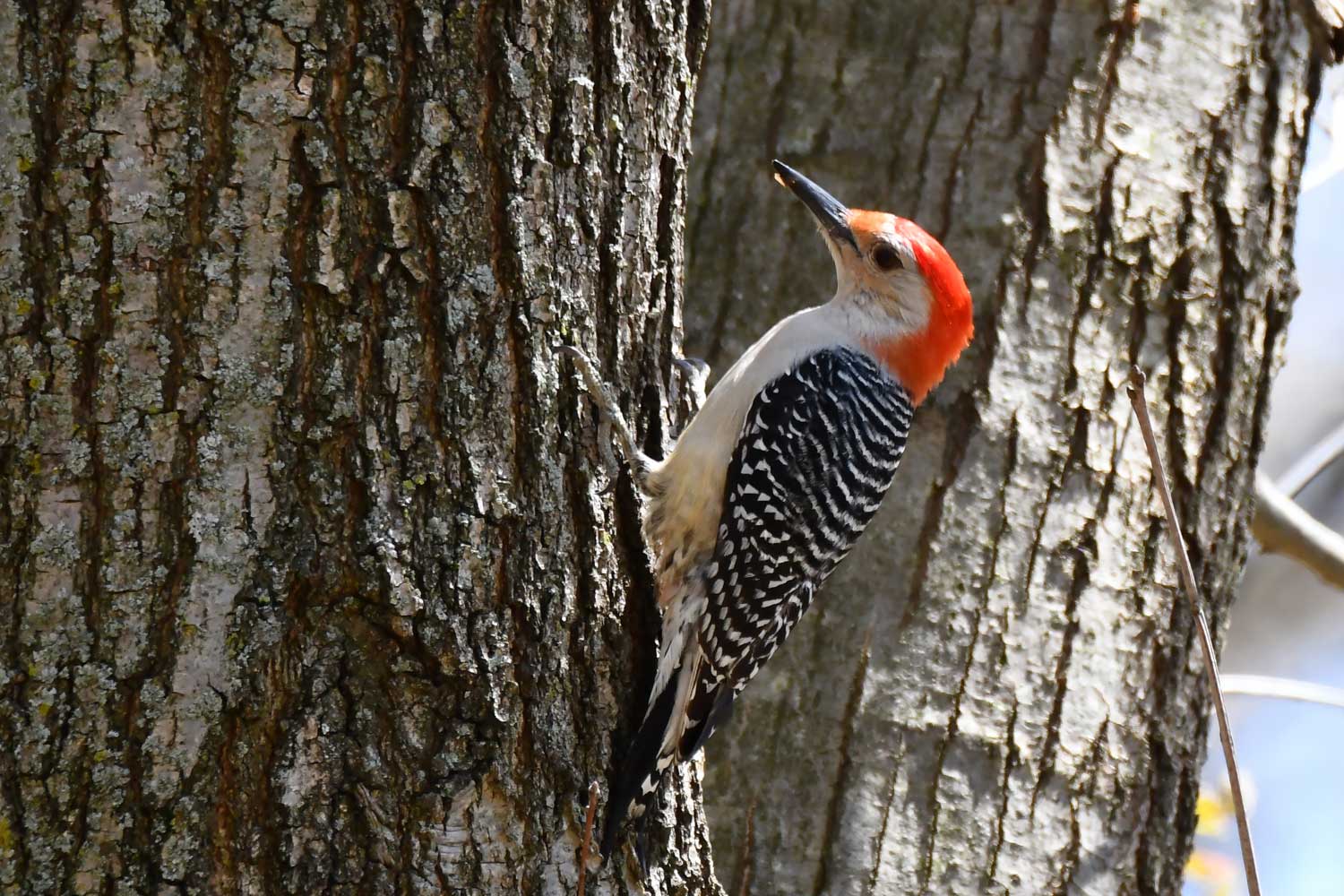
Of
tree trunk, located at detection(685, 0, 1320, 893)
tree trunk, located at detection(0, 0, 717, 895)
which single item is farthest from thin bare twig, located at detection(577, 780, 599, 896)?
tree trunk, located at detection(685, 0, 1320, 893)

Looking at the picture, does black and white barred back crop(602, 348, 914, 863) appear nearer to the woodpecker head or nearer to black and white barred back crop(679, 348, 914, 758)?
black and white barred back crop(679, 348, 914, 758)

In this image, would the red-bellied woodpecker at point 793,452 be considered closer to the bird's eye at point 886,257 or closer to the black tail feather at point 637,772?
the bird's eye at point 886,257

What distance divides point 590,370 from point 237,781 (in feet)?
3.31

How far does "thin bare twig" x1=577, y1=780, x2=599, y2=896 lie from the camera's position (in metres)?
2.46

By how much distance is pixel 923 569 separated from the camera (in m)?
4.01

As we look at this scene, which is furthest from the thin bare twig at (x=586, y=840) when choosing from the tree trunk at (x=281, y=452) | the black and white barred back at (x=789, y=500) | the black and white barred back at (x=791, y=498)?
the black and white barred back at (x=791, y=498)

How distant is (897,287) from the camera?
415 centimetres

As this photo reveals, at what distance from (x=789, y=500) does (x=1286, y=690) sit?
1.84 m

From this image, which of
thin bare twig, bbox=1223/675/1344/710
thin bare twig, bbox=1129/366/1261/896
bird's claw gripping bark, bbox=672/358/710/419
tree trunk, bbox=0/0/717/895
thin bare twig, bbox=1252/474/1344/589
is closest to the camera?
thin bare twig, bbox=1129/366/1261/896

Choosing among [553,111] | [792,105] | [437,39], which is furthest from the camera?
[792,105]

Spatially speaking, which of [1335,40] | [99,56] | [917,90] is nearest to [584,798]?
[99,56]

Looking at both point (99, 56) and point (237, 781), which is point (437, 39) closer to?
point (99, 56)

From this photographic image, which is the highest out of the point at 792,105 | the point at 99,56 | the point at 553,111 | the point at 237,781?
the point at 792,105

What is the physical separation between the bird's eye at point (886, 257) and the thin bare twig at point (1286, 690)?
172 centimetres
